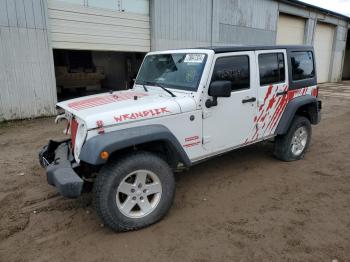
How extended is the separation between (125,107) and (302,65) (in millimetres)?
3399

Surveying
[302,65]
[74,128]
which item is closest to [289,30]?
[302,65]

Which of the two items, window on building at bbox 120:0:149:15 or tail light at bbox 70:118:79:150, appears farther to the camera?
window on building at bbox 120:0:149:15

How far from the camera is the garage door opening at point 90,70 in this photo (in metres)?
12.9

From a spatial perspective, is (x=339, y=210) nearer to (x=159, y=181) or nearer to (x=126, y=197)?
(x=159, y=181)

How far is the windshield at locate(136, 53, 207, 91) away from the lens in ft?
12.0

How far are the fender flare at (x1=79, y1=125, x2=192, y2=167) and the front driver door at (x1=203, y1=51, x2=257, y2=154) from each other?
26.8 inches

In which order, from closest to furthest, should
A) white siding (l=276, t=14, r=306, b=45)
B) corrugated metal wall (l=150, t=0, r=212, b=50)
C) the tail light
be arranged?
1. the tail light
2. corrugated metal wall (l=150, t=0, r=212, b=50)
3. white siding (l=276, t=14, r=306, b=45)

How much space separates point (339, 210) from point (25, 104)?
26.8 ft

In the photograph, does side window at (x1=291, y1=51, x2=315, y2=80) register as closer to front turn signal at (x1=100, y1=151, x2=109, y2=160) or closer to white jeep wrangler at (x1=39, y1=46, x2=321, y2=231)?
white jeep wrangler at (x1=39, y1=46, x2=321, y2=231)

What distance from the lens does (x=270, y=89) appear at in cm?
443

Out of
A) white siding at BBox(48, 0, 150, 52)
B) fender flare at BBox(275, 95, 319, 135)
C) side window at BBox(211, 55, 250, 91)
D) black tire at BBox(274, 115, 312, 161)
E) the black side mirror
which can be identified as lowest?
black tire at BBox(274, 115, 312, 161)

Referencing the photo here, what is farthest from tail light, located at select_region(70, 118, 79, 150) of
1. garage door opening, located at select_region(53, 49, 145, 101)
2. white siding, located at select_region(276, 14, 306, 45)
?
white siding, located at select_region(276, 14, 306, 45)

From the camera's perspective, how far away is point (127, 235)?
10.1 ft

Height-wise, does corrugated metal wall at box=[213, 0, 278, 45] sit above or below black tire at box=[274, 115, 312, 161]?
above
